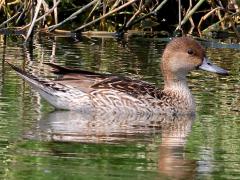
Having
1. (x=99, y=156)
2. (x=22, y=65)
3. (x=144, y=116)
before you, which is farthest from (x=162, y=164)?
(x=22, y=65)

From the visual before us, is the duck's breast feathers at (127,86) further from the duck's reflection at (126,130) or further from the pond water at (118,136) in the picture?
the pond water at (118,136)

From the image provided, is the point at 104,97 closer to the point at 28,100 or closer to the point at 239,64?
the point at 28,100

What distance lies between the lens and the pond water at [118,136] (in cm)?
759

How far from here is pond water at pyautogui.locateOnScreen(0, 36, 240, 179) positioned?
759cm

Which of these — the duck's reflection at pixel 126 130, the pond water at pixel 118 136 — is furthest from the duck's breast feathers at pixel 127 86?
the pond water at pixel 118 136

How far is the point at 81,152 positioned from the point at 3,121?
1579 mm

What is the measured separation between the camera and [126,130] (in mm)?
9461

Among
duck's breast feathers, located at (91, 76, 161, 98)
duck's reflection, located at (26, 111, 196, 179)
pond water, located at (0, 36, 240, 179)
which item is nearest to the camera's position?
pond water, located at (0, 36, 240, 179)

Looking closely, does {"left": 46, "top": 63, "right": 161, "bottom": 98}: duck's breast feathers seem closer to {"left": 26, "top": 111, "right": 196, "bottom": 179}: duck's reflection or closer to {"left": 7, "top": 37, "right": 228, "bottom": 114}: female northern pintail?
{"left": 7, "top": 37, "right": 228, "bottom": 114}: female northern pintail

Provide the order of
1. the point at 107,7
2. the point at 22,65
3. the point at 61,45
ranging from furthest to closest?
the point at 107,7, the point at 61,45, the point at 22,65

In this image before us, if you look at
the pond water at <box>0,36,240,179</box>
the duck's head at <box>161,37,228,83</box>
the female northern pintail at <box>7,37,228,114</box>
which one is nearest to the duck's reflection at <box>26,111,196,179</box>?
the pond water at <box>0,36,240,179</box>

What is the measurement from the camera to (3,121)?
9.57m

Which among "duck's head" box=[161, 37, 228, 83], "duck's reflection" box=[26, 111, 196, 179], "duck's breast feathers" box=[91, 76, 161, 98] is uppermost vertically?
"duck's head" box=[161, 37, 228, 83]

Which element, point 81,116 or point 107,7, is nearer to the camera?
point 81,116
